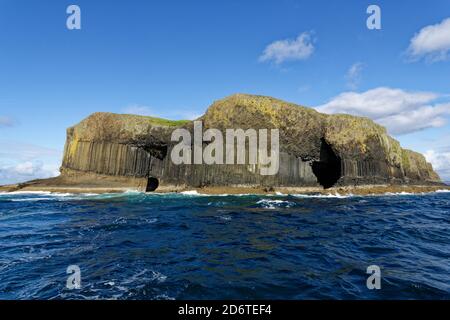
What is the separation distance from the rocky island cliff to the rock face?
0.64ft

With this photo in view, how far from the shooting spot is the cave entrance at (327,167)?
64.0m

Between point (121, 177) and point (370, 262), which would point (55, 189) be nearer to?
point (121, 177)

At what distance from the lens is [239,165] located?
6081cm

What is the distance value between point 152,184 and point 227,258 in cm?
5896

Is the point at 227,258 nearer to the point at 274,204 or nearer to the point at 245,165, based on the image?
the point at 274,204

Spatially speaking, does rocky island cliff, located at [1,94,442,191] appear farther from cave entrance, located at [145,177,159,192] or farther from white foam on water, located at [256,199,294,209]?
white foam on water, located at [256,199,294,209]

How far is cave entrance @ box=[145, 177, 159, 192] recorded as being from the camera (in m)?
69.6

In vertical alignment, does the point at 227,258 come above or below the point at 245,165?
below

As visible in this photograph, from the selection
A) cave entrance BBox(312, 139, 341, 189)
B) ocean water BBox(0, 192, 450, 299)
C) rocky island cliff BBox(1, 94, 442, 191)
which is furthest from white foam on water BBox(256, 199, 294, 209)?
cave entrance BBox(312, 139, 341, 189)

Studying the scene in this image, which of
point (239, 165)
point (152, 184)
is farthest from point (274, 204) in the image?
point (152, 184)

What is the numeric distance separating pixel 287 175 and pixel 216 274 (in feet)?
168

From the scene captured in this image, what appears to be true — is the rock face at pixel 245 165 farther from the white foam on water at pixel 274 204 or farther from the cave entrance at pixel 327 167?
the white foam on water at pixel 274 204

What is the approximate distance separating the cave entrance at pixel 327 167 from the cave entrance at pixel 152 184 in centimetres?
3550

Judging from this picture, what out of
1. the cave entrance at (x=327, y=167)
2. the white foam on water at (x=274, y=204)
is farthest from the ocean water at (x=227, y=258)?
the cave entrance at (x=327, y=167)
